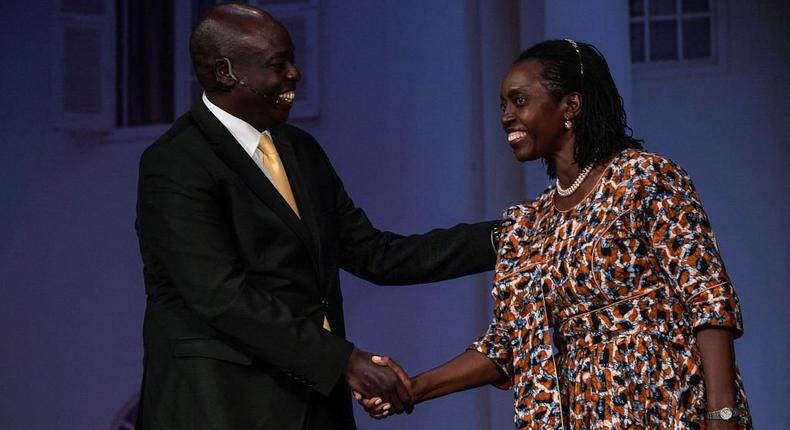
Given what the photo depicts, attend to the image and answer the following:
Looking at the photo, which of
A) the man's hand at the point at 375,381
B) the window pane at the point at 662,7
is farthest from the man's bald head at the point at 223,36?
the window pane at the point at 662,7

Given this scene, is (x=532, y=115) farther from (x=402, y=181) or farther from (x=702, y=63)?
(x=702, y=63)

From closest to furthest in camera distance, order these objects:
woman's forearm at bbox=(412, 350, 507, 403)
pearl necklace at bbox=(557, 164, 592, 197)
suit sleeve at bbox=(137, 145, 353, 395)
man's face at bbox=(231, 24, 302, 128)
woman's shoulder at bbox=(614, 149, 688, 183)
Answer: woman's shoulder at bbox=(614, 149, 688, 183) → pearl necklace at bbox=(557, 164, 592, 197) → suit sleeve at bbox=(137, 145, 353, 395) → woman's forearm at bbox=(412, 350, 507, 403) → man's face at bbox=(231, 24, 302, 128)

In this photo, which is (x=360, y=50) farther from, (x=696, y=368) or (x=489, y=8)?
(x=696, y=368)

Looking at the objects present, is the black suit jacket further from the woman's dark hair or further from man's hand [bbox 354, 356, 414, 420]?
the woman's dark hair

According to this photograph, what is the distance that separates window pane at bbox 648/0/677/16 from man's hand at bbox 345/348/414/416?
3.14m

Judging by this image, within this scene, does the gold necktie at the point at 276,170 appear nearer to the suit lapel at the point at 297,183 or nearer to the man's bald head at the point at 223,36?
the suit lapel at the point at 297,183

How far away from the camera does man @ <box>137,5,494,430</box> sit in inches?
94.9

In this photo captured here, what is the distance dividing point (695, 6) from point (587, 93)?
2996mm

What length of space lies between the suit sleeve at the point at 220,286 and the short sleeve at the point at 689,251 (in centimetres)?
79

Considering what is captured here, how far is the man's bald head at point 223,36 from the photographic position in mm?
2613

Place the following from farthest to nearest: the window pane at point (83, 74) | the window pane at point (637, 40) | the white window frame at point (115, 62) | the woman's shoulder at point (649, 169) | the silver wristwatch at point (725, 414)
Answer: the window pane at point (637, 40)
the window pane at point (83, 74)
the white window frame at point (115, 62)
the woman's shoulder at point (649, 169)
the silver wristwatch at point (725, 414)

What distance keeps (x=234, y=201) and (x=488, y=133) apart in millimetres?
2483

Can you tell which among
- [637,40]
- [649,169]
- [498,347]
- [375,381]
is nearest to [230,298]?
[375,381]

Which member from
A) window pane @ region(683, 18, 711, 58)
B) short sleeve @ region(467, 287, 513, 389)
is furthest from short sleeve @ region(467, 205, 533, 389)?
window pane @ region(683, 18, 711, 58)
